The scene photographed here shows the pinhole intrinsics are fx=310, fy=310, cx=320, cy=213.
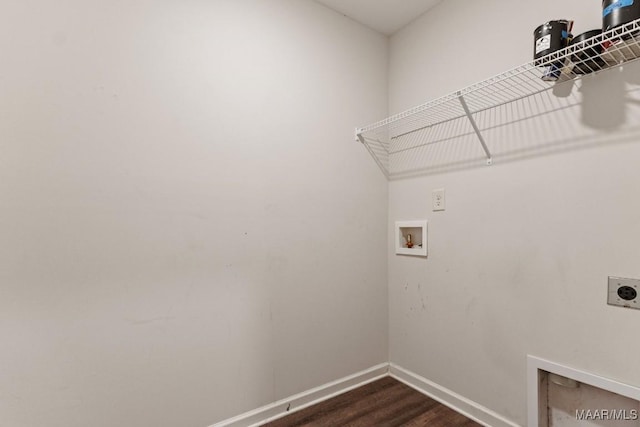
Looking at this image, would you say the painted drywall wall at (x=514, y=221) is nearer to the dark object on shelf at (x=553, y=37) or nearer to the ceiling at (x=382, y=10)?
the ceiling at (x=382, y=10)

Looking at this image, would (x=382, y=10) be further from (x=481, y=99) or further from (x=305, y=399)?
(x=305, y=399)

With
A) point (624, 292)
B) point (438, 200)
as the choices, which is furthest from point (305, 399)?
point (624, 292)

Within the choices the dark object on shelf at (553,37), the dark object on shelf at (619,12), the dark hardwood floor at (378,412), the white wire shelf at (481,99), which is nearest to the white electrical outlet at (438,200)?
the white wire shelf at (481,99)

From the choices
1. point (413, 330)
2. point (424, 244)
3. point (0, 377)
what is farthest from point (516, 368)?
point (0, 377)

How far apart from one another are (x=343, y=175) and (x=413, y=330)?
107 cm

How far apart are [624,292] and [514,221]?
0.46 m

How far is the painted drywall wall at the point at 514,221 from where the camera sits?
3.87 ft

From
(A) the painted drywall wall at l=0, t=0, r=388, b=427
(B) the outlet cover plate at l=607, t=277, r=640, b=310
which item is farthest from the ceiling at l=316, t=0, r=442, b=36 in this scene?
(B) the outlet cover plate at l=607, t=277, r=640, b=310

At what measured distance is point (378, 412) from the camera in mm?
1679

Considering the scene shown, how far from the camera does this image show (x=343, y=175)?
6.34ft

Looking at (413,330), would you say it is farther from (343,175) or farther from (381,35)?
(381,35)

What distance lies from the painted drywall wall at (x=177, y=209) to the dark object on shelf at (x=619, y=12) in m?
A: 1.21

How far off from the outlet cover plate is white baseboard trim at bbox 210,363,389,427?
52.5 inches

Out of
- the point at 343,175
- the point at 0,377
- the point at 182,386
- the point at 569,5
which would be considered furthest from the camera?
the point at 343,175
